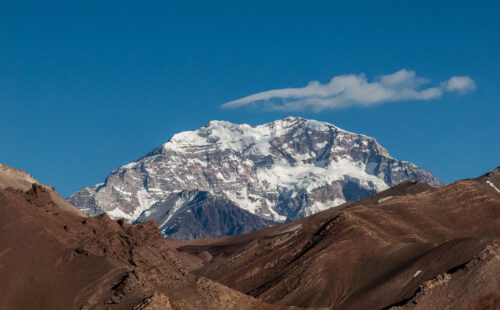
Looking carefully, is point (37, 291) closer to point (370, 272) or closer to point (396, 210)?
point (370, 272)

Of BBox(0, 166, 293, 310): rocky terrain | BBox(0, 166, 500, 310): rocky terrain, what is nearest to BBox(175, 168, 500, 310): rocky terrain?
BBox(0, 166, 500, 310): rocky terrain

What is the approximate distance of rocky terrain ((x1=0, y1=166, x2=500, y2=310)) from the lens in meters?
74.6

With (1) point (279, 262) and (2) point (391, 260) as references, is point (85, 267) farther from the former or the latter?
(1) point (279, 262)

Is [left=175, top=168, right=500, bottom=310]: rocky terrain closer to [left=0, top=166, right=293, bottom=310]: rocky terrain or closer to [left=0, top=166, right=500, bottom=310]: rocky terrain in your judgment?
[left=0, top=166, right=500, bottom=310]: rocky terrain

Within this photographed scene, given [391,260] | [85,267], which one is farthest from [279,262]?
[85,267]

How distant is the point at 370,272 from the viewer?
139375 mm

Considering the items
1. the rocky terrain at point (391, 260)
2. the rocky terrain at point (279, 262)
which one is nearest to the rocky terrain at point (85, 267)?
the rocky terrain at point (279, 262)

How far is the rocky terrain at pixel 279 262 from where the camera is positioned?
245 ft

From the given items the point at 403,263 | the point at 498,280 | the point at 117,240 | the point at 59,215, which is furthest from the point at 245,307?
the point at 403,263

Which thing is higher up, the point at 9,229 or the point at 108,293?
the point at 9,229

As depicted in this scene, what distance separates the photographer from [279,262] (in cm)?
16425

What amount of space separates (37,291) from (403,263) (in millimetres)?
72203

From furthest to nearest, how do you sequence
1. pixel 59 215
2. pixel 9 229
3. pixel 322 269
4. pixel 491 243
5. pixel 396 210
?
1. pixel 396 210
2. pixel 322 269
3. pixel 491 243
4. pixel 59 215
5. pixel 9 229

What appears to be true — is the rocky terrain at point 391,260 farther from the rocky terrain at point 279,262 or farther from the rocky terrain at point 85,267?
the rocky terrain at point 85,267
